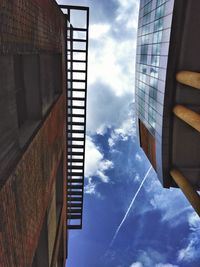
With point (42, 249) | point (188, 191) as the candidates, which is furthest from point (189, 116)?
point (42, 249)

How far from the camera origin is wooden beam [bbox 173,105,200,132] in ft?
71.1

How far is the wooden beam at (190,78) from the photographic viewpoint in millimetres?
20328

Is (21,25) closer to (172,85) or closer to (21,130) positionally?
(21,130)

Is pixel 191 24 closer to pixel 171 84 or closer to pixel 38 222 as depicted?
pixel 171 84

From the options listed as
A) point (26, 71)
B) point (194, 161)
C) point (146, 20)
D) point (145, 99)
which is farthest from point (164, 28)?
point (26, 71)

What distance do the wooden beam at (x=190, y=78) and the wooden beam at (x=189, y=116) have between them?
2.76m

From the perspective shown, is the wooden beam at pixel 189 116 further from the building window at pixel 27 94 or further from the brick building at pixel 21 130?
the building window at pixel 27 94

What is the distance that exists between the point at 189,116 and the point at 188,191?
7665 millimetres

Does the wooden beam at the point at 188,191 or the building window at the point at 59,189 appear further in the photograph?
the wooden beam at the point at 188,191

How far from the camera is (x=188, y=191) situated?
84.6 feet

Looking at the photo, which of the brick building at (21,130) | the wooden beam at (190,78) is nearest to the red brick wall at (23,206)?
the brick building at (21,130)

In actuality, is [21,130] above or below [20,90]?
below

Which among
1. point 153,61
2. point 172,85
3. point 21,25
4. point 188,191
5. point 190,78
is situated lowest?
point 188,191

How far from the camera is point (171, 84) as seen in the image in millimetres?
Result: 26469
